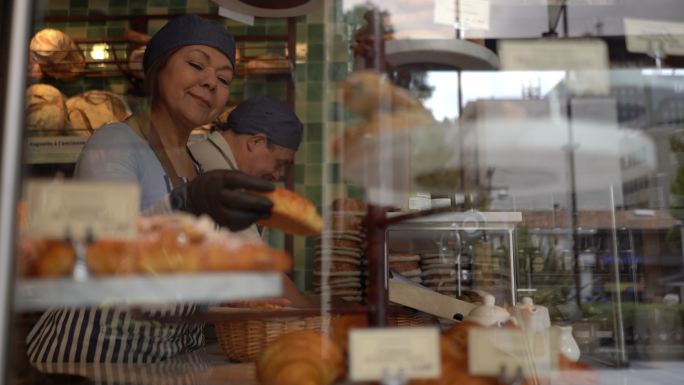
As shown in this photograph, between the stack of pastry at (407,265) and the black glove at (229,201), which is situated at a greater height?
the black glove at (229,201)

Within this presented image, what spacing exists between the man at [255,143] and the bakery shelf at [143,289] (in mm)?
338

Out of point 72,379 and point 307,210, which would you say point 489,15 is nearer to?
point 307,210

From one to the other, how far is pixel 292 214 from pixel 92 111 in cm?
207

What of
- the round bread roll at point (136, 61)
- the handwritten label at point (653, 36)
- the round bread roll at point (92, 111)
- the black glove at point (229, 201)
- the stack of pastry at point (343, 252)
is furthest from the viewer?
the round bread roll at point (136, 61)

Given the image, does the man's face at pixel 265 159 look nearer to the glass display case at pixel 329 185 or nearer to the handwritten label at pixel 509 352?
the glass display case at pixel 329 185

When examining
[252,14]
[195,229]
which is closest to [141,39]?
[252,14]

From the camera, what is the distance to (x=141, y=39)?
3.07 metres

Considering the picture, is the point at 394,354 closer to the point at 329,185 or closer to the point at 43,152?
the point at 329,185

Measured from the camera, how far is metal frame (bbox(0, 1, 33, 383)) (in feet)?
2.63

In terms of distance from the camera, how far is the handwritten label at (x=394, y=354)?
90 centimetres

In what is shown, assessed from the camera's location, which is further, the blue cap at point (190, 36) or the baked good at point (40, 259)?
the blue cap at point (190, 36)

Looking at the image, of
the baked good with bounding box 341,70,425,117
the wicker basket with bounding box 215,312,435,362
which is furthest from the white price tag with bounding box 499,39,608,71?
the wicker basket with bounding box 215,312,435,362

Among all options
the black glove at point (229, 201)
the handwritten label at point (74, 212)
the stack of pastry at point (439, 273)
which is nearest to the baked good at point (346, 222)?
the black glove at point (229, 201)

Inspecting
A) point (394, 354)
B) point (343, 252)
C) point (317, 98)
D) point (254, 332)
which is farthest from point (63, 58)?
point (394, 354)
